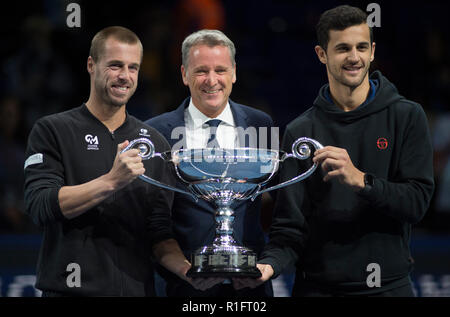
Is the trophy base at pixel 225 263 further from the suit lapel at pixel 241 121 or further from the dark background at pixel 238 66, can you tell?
the dark background at pixel 238 66

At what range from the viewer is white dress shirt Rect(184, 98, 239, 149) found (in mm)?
3115

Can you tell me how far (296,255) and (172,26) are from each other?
3.84 meters

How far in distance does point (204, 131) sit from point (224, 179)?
0.52 m

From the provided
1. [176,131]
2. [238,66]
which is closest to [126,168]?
[176,131]

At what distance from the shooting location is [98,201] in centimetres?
265

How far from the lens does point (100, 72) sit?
2895 mm

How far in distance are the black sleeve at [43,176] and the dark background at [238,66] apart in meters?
1.84

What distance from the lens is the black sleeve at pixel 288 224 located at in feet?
9.24

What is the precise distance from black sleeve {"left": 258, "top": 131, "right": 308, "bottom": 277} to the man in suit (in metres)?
0.20
